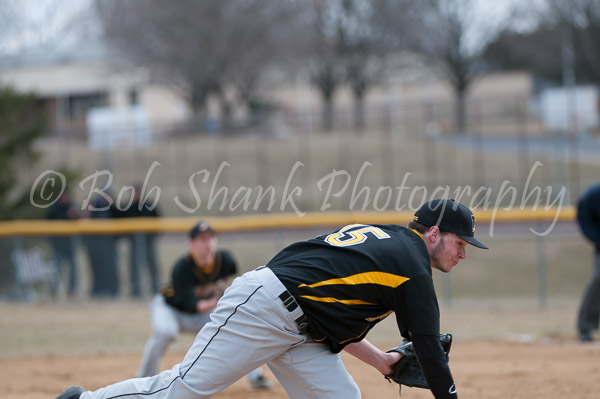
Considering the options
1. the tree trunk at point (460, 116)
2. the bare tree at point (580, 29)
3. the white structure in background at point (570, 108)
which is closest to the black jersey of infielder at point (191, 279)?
the tree trunk at point (460, 116)

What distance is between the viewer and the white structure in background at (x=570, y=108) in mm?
30219

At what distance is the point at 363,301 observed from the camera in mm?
3980

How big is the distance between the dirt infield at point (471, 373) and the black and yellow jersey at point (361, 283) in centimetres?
276

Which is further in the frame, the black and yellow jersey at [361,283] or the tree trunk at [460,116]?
the tree trunk at [460,116]

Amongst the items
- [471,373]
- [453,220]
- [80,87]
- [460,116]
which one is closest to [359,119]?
[460,116]

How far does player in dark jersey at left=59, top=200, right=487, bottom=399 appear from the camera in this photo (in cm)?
391

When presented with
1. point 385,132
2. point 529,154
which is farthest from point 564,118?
point 385,132

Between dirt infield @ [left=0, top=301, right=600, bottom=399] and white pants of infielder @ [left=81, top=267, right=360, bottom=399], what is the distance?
2634 millimetres

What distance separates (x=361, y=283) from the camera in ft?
12.9

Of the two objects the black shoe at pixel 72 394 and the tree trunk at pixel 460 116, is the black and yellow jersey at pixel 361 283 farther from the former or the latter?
the tree trunk at pixel 460 116

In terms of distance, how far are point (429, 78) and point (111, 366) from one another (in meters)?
31.7

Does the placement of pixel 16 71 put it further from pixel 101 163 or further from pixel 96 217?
pixel 96 217

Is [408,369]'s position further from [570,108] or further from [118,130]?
[570,108]

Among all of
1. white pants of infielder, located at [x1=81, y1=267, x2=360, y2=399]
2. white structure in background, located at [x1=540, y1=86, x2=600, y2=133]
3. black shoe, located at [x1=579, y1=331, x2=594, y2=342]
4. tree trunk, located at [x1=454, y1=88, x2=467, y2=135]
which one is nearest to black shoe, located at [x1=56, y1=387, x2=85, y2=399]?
white pants of infielder, located at [x1=81, y1=267, x2=360, y2=399]
